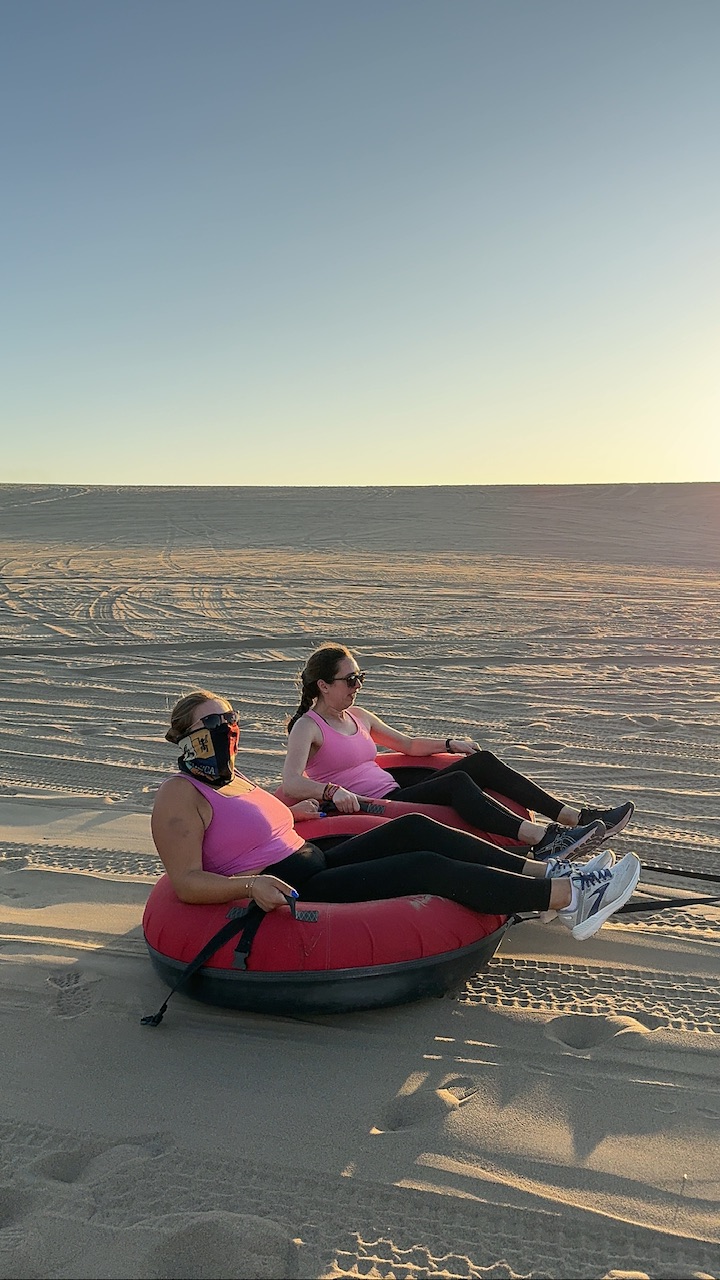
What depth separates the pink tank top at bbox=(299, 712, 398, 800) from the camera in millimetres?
5523

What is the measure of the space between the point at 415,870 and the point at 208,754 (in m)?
1.00

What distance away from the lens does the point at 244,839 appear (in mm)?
4105

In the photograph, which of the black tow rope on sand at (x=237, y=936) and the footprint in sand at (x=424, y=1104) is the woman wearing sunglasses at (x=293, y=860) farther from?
the footprint in sand at (x=424, y=1104)

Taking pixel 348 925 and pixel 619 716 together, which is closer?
pixel 348 925

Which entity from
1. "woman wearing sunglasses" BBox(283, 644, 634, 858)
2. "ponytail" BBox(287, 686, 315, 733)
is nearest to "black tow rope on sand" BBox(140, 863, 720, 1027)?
"woman wearing sunglasses" BBox(283, 644, 634, 858)

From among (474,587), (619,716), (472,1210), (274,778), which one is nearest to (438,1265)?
(472,1210)

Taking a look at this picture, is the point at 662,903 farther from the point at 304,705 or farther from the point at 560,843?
the point at 304,705

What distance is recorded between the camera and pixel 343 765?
5543mm

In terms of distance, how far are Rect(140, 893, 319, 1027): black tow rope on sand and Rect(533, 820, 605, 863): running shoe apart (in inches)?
60.3

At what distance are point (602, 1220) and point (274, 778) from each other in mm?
4844

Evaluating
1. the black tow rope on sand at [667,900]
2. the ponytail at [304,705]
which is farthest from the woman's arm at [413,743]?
the black tow rope on sand at [667,900]

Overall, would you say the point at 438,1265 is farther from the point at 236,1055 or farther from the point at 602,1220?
the point at 236,1055

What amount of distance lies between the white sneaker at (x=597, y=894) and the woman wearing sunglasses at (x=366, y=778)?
0.77 m

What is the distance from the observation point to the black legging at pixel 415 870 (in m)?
→ 3.98
